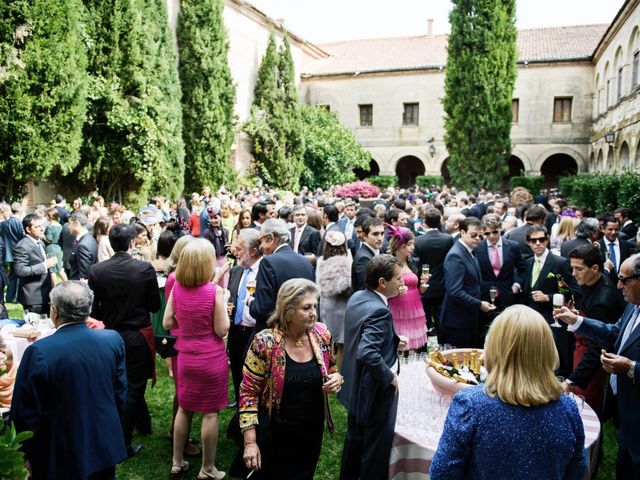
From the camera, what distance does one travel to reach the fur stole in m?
5.67

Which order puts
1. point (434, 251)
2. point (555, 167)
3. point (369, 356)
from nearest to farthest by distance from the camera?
1. point (369, 356)
2. point (434, 251)
3. point (555, 167)

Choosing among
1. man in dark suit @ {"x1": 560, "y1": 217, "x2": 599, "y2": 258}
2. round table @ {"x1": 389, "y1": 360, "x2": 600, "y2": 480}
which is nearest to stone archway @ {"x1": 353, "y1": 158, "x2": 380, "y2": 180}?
man in dark suit @ {"x1": 560, "y1": 217, "x2": 599, "y2": 258}

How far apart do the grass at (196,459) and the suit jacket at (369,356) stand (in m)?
1.31

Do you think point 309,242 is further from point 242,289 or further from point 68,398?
point 68,398

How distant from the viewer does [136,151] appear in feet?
53.4

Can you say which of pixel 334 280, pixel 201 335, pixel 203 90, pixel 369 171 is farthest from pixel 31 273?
pixel 369 171

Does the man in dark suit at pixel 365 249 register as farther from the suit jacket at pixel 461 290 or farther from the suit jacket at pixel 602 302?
the suit jacket at pixel 602 302

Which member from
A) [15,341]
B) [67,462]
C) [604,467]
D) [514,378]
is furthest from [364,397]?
[15,341]

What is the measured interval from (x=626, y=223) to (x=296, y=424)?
770 centimetres

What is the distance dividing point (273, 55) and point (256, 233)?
79.3 ft

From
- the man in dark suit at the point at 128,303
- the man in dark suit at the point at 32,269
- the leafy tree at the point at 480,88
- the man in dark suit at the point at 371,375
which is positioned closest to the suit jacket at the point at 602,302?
the man in dark suit at the point at 371,375

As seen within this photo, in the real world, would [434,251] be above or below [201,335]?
above

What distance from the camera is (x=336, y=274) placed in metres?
5.68

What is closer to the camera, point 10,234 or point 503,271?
point 503,271
